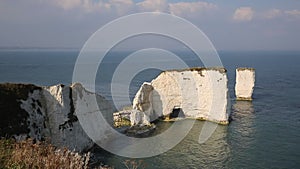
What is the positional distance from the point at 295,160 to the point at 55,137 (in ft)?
59.1

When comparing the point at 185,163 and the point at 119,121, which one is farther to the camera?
the point at 119,121

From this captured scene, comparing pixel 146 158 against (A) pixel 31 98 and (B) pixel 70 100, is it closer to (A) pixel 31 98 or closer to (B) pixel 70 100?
(B) pixel 70 100

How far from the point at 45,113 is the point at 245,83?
34713mm

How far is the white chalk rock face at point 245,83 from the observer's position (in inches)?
1890

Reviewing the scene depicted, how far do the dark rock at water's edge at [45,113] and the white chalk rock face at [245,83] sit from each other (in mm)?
30569

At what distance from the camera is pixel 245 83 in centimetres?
4809

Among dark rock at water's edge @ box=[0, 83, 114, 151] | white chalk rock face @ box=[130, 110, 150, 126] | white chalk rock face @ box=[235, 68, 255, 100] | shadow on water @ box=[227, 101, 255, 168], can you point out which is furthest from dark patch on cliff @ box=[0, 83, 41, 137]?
white chalk rock face @ box=[235, 68, 255, 100]

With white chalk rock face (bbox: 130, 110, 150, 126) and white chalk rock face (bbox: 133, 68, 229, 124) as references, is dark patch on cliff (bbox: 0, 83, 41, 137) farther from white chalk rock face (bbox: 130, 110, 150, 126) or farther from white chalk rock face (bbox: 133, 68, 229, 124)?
white chalk rock face (bbox: 133, 68, 229, 124)

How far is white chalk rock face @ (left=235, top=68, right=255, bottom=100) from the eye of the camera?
157 feet

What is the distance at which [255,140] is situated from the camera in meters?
27.8

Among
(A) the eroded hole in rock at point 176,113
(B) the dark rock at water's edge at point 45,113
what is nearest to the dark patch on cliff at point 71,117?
(B) the dark rock at water's edge at point 45,113

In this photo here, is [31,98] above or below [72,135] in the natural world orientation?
above

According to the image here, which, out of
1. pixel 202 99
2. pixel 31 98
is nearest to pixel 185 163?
pixel 31 98

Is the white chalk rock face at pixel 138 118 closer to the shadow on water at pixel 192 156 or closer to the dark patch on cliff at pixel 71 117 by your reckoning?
the shadow on water at pixel 192 156
